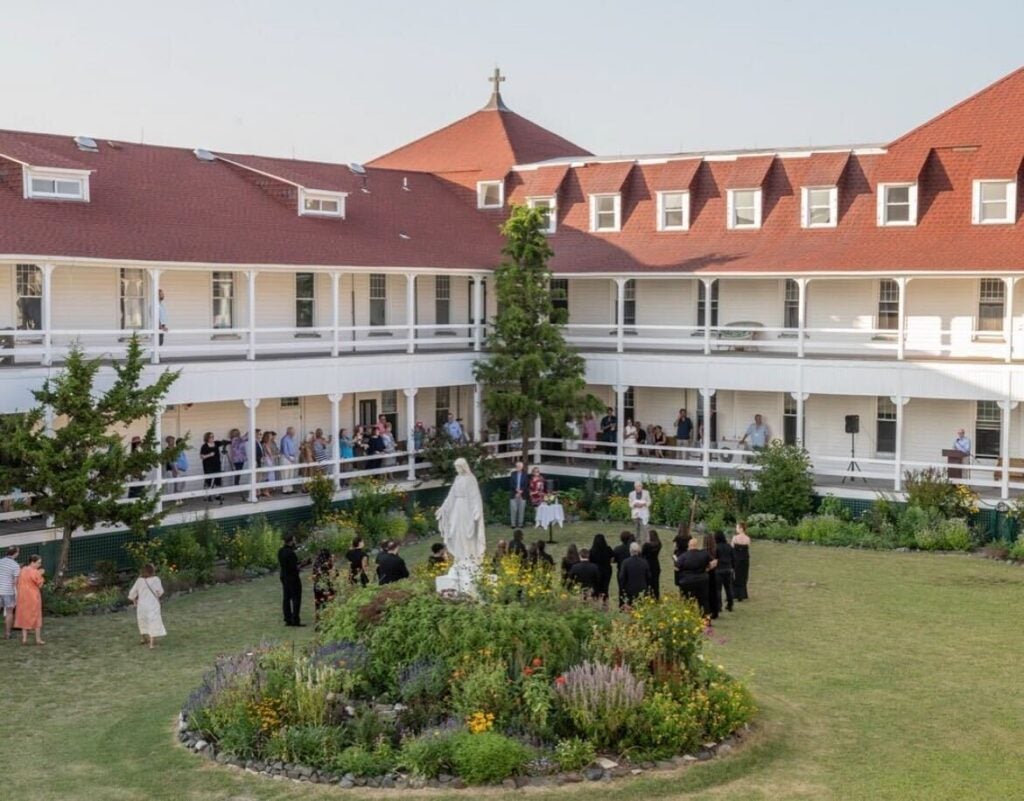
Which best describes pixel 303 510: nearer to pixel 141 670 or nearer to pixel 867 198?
pixel 141 670

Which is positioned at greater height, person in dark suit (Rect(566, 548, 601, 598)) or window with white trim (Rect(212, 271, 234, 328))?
window with white trim (Rect(212, 271, 234, 328))

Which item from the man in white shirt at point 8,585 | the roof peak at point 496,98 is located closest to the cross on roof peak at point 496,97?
the roof peak at point 496,98

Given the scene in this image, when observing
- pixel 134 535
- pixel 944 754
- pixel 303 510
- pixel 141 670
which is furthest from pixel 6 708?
pixel 303 510

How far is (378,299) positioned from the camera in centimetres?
3984

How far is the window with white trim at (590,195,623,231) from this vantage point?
43250 mm

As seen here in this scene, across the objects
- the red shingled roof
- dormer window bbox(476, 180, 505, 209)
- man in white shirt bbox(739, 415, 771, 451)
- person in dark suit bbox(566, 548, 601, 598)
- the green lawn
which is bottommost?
the green lawn

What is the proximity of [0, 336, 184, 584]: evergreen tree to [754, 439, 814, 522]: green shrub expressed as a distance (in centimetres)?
1427

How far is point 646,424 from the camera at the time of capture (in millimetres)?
41875

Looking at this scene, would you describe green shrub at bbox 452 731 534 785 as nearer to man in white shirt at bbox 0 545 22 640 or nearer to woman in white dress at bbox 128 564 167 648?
woman in white dress at bbox 128 564 167 648

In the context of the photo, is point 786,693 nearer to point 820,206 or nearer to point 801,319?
point 801,319

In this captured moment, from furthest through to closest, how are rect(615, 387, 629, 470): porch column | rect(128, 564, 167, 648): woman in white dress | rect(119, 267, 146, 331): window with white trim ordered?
rect(615, 387, 629, 470): porch column, rect(119, 267, 146, 331): window with white trim, rect(128, 564, 167, 648): woman in white dress

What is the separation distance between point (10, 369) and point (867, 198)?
73.0 feet

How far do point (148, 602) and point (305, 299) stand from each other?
15.7 metres

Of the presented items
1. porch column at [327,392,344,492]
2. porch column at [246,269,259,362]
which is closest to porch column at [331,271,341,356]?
porch column at [327,392,344,492]
